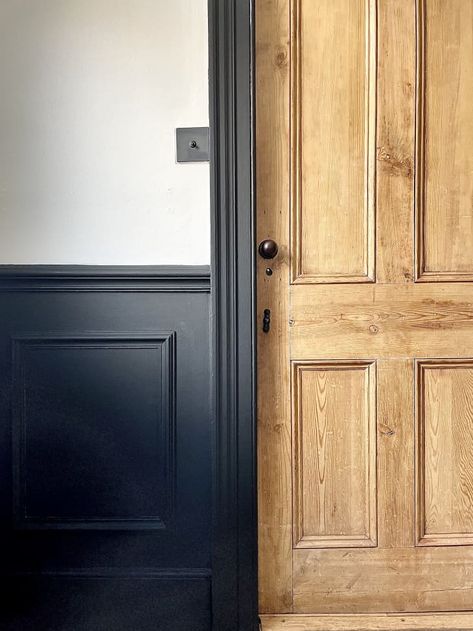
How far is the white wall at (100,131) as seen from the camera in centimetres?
133

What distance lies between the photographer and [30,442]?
4.46 ft

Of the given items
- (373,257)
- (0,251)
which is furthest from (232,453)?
(0,251)

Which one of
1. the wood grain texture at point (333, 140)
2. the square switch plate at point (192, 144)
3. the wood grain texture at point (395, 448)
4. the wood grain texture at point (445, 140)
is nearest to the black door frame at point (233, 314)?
the square switch plate at point (192, 144)

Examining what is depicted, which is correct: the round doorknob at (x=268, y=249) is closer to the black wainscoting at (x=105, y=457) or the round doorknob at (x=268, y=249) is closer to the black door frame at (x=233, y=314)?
the black door frame at (x=233, y=314)

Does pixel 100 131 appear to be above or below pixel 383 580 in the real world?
above

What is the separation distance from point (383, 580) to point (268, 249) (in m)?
0.95

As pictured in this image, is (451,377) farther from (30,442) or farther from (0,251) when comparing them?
(0,251)

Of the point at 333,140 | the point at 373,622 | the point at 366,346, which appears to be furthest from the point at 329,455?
the point at 333,140

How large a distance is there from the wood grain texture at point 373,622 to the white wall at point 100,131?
980 mm

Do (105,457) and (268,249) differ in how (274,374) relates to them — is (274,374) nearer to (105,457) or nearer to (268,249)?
(268,249)

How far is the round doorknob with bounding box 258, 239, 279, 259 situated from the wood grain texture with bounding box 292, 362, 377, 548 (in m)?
0.30

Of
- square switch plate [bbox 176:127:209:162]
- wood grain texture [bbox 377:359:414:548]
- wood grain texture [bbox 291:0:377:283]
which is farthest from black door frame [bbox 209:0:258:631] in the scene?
wood grain texture [bbox 377:359:414:548]

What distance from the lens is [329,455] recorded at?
1413 millimetres

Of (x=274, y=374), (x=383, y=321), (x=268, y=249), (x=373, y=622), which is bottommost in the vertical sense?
(x=373, y=622)
